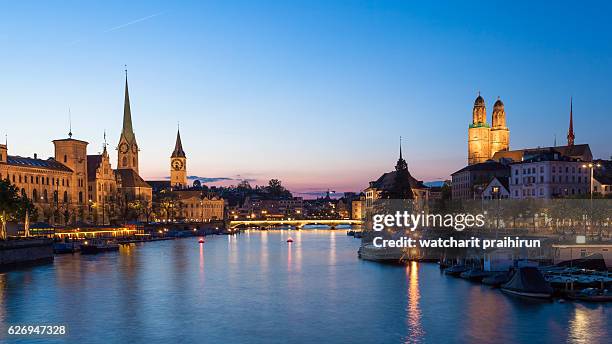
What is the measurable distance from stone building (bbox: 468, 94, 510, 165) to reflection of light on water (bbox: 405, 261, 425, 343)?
138893mm

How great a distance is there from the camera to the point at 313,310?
4366 cm

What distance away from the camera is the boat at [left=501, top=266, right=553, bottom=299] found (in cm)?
4365

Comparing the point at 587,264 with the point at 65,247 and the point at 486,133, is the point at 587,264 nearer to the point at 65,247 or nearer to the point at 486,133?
the point at 65,247

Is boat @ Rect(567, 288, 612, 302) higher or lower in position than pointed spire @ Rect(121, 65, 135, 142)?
lower

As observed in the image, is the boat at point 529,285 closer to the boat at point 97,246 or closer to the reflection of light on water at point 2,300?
the reflection of light on water at point 2,300

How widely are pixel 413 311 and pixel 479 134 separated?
161 m

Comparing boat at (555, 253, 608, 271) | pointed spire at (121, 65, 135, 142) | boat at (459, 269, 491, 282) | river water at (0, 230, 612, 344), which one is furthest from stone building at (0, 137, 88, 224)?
boat at (555, 253, 608, 271)

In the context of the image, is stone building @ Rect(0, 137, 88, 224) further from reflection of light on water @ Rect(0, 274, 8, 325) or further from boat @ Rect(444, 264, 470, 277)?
boat @ Rect(444, 264, 470, 277)

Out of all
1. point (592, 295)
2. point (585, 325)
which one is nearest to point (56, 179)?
point (592, 295)

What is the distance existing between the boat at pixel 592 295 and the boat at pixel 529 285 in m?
1.61

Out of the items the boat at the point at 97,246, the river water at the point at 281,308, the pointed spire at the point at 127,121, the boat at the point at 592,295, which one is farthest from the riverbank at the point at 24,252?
the pointed spire at the point at 127,121

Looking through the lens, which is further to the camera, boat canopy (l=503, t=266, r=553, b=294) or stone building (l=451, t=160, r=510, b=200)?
stone building (l=451, t=160, r=510, b=200)

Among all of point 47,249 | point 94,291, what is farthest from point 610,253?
point 47,249

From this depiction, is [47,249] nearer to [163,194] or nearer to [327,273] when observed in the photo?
[327,273]
